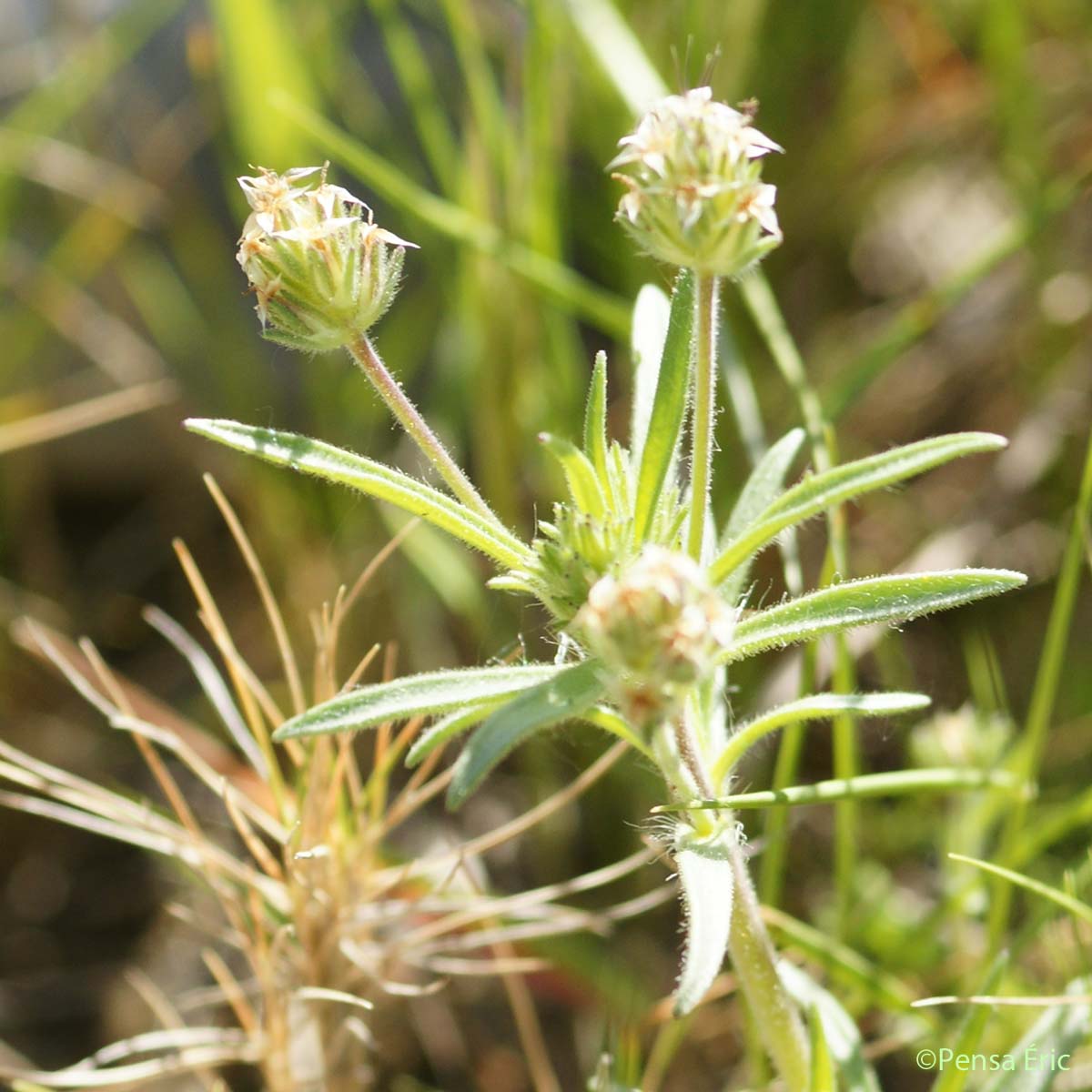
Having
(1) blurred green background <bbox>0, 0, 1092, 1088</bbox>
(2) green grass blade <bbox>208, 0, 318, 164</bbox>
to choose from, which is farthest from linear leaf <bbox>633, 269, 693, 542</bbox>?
(2) green grass blade <bbox>208, 0, 318, 164</bbox>

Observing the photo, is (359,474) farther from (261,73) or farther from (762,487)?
(261,73)

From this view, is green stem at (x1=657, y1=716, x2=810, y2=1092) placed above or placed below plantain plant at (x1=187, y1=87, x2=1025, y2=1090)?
below

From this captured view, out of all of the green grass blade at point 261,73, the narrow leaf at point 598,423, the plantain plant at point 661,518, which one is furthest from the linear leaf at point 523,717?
the green grass blade at point 261,73

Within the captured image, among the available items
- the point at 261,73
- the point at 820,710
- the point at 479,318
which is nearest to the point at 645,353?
the point at 820,710

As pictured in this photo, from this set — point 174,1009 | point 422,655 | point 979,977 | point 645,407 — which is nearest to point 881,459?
point 645,407

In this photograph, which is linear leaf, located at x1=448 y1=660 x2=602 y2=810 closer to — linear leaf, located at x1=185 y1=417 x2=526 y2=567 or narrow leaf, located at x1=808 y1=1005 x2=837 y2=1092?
linear leaf, located at x1=185 y1=417 x2=526 y2=567

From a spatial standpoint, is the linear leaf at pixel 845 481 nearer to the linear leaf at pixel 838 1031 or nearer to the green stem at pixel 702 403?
the green stem at pixel 702 403

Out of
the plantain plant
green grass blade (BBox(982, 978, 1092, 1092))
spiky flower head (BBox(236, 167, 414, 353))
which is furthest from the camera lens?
green grass blade (BBox(982, 978, 1092, 1092))

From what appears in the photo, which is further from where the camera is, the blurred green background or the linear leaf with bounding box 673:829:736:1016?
the blurred green background
